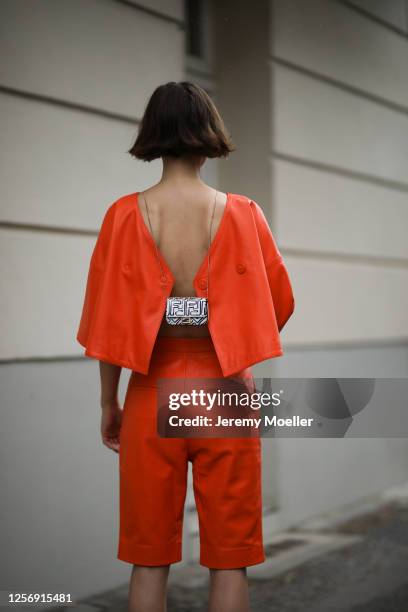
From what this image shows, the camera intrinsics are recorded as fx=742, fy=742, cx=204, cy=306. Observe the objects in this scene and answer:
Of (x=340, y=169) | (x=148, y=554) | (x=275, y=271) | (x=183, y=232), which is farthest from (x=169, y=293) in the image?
(x=340, y=169)

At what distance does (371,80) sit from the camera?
5.69m

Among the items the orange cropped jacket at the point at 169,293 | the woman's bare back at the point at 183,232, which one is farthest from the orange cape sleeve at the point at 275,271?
the woman's bare back at the point at 183,232

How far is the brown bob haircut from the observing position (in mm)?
2209

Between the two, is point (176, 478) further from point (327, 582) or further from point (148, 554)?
point (327, 582)

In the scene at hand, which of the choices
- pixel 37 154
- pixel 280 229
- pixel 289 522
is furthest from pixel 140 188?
pixel 289 522

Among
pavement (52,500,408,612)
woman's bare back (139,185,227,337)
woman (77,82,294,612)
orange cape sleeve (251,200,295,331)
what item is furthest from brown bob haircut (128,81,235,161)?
pavement (52,500,408,612)

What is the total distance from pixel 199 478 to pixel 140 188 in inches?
80.1

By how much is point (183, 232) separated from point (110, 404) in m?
0.62

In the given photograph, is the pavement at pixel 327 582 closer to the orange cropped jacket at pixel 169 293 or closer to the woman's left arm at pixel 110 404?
the woman's left arm at pixel 110 404

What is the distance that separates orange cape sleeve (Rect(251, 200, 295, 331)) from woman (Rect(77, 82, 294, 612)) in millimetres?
68

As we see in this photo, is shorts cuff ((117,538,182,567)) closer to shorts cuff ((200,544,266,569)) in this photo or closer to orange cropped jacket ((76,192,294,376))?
shorts cuff ((200,544,266,569))

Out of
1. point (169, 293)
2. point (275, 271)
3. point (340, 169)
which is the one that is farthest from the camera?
point (340, 169)

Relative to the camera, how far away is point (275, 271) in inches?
91.9

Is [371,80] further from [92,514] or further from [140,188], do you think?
[92,514]
